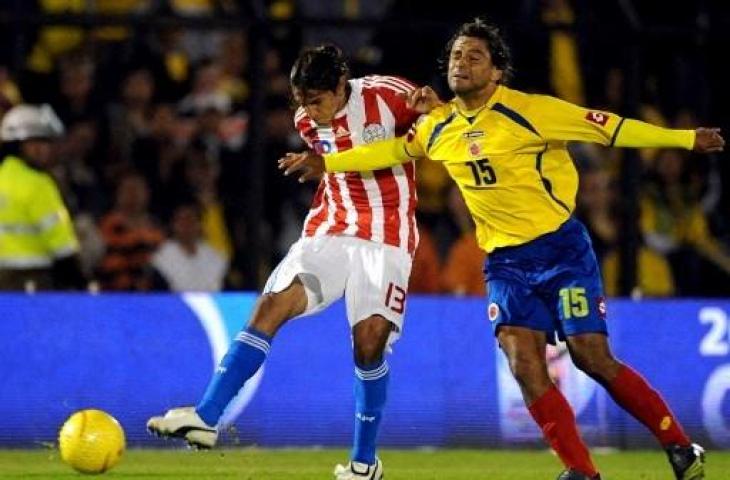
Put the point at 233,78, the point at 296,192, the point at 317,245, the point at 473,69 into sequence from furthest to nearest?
the point at 233,78 < the point at 296,192 < the point at 317,245 < the point at 473,69

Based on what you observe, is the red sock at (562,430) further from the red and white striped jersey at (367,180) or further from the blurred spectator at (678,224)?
the blurred spectator at (678,224)

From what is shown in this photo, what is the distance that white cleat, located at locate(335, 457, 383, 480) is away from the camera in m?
10.1

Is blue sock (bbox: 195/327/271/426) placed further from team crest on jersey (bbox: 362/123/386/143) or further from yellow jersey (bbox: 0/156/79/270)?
yellow jersey (bbox: 0/156/79/270)

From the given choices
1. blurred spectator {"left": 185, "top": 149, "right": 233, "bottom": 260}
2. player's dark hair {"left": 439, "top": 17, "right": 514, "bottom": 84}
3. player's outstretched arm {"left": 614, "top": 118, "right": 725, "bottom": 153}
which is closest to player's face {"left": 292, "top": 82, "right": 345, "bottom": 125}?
player's dark hair {"left": 439, "top": 17, "right": 514, "bottom": 84}

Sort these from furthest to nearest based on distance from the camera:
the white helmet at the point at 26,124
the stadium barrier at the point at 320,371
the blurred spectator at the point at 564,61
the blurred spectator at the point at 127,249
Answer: the blurred spectator at the point at 564,61
the blurred spectator at the point at 127,249
the white helmet at the point at 26,124
the stadium barrier at the point at 320,371

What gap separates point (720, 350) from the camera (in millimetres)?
13852

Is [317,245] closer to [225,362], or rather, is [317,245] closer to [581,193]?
[225,362]

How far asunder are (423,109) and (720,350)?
15.0 feet

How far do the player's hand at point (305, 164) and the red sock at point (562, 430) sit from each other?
1641mm

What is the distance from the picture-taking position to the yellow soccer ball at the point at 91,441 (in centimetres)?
1014

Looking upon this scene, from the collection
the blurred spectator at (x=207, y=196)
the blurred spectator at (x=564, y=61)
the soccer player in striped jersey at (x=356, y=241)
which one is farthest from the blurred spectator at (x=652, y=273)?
the soccer player in striped jersey at (x=356, y=241)

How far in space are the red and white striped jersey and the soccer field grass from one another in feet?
4.90

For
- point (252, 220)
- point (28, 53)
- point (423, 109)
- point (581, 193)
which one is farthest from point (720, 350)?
point (28, 53)

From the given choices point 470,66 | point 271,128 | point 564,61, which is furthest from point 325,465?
point 564,61
